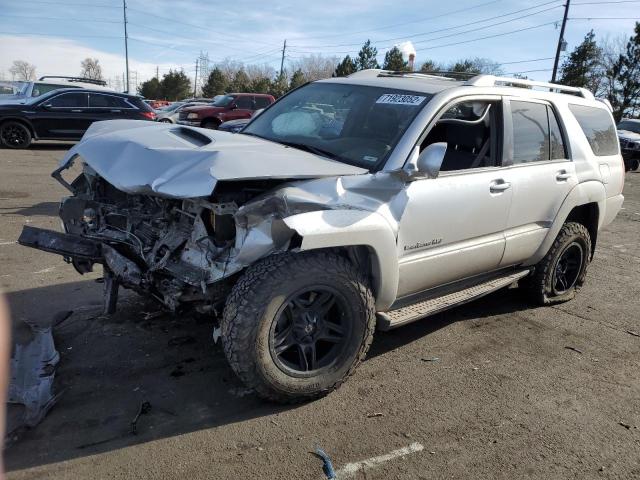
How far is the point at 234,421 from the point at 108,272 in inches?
54.9

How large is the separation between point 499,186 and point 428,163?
1.02 metres

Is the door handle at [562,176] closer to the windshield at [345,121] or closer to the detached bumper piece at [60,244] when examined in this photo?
the windshield at [345,121]

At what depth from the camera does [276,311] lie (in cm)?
291

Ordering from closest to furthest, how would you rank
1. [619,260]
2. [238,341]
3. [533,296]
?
1. [238,341]
2. [533,296]
3. [619,260]

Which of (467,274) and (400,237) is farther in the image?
(467,274)

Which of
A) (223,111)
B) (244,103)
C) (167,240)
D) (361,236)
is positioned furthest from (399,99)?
(244,103)

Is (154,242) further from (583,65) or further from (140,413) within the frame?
(583,65)

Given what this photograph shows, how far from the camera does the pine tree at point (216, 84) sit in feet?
173

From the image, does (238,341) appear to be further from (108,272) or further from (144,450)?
(108,272)

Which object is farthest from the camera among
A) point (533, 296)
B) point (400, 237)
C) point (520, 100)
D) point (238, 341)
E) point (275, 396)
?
point (533, 296)

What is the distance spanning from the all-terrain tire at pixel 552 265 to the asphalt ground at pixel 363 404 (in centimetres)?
19

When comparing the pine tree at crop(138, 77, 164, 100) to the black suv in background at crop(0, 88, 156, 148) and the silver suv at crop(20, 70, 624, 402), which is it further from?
the silver suv at crop(20, 70, 624, 402)

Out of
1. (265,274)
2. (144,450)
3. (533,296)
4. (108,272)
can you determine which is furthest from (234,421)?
(533,296)

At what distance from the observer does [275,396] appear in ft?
10.1
